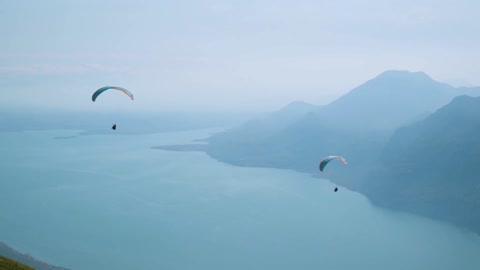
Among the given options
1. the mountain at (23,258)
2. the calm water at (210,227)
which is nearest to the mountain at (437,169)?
the calm water at (210,227)

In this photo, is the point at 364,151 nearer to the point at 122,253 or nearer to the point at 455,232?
the point at 455,232

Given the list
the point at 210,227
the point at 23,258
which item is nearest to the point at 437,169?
the point at 210,227

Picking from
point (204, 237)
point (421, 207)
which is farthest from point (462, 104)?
point (204, 237)

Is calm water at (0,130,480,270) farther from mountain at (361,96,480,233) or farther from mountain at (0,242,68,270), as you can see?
mountain at (361,96,480,233)

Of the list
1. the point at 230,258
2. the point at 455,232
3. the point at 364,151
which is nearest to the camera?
the point at 230,258


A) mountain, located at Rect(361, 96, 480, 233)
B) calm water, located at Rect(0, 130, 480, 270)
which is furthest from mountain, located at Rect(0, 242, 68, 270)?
mountain, located at Rect(361, 96, 480, 233)

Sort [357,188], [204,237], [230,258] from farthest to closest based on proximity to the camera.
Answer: [357,188] → [204,237] → [230,258]
